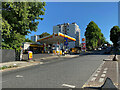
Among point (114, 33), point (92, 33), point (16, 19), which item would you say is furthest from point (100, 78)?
point (114, 33)

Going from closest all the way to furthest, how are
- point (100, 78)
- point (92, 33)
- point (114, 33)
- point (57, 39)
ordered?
1. point (100, 78)
2. point (57, 39)
3. point (92, 33)
4. point (114, 33)

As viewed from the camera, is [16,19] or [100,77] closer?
[100,77]

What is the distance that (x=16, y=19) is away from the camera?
1448 cm

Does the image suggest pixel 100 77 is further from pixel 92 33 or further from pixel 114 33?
pixel 114 33

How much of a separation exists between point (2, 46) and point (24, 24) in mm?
4252

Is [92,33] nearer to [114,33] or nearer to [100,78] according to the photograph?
[114,33]

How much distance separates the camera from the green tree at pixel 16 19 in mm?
13695

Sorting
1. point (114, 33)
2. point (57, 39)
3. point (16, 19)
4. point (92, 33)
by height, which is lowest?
point (57, 39)

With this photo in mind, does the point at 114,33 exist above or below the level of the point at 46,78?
above

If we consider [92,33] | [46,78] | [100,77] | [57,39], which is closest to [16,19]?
[46,78]

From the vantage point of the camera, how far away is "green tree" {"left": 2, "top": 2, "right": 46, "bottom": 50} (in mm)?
13695

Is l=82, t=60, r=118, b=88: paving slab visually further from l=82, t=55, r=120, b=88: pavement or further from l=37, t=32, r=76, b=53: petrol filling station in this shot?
l=37, t=32, r=76, b=53: petrol filling station

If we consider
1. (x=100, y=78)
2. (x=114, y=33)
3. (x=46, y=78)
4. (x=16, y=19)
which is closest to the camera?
(x=100, y=78)

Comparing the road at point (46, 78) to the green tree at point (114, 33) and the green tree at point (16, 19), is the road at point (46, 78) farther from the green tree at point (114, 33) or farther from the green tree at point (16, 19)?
the green tree at point (114, 33)
